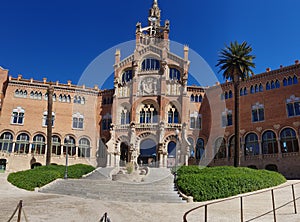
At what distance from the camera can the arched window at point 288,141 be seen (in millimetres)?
35469

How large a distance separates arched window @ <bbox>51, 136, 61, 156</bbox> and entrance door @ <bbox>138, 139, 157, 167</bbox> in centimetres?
1250

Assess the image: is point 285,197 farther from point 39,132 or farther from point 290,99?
point 39,132

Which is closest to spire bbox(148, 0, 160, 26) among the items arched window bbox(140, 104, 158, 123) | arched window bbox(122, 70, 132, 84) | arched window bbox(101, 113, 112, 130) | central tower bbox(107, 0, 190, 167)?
central tower bbox(107, 0, 190, 167)

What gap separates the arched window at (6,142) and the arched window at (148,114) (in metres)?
18.9

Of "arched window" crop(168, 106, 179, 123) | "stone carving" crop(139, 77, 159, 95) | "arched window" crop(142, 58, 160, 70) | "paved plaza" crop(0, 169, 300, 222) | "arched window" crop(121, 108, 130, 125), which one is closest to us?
"paved plaza" crop(0, 169, 300, 222)

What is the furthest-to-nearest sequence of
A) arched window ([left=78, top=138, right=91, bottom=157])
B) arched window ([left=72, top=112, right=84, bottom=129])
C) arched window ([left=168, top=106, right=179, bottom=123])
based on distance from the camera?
arched window ([left=72, top=112, right=84, bottom=129])
arched window ([left=78, top=138, right=91, bottom=157])
arched window ([left=168, top=106, right=179, bottom=123])

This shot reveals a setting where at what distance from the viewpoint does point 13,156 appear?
41.1 metres

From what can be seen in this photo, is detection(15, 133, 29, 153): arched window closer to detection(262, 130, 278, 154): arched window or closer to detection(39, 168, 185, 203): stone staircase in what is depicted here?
detection(39, 168, 185, 203): stone staircase

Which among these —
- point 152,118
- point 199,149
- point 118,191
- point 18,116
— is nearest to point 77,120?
point 18,116

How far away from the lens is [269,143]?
37.8 meters

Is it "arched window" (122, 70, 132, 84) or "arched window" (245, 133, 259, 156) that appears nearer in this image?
"arched window" (245, 133, 259, 156)

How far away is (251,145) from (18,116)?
33311mm

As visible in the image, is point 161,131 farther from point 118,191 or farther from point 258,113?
point 118,191

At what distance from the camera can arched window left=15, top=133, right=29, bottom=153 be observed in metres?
42.2
